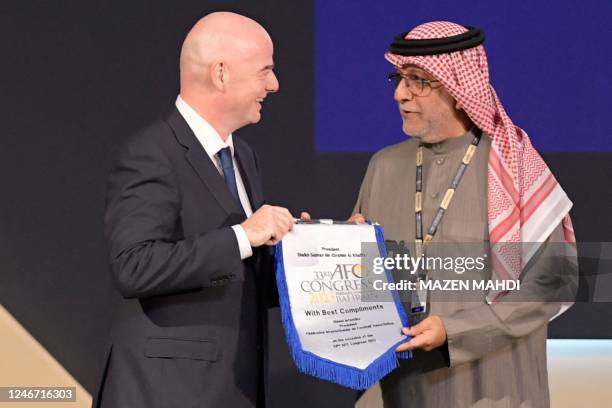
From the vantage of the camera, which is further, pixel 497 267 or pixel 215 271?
pixel 497 267

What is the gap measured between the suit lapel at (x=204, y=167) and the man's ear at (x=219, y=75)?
145 mm

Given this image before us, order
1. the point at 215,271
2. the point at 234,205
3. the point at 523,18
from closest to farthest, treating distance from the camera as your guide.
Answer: the point at 215,271 → the point at 234,205 → the point at 523,18

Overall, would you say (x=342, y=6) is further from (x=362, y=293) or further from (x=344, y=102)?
(x=362, y=293)

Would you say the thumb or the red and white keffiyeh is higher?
the red and white keffiyeh

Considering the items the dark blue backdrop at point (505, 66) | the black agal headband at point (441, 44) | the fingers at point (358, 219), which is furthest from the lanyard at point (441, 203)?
the dark blue backdrop at point (505, 66)

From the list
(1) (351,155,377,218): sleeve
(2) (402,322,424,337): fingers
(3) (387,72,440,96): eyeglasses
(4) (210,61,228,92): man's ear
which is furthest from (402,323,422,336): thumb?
(4) (210,61,228,92): man's ear

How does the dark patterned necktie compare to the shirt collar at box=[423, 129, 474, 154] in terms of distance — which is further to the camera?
the shirt collar at box=[423, 129, 474, 154]

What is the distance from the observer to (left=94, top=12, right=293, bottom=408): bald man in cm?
226

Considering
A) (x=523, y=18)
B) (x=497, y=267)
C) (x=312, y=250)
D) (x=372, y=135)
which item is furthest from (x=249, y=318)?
(x=523, y=18)

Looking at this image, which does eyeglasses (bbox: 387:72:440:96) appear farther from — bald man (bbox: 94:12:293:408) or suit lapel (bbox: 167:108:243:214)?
suit lapel (bbox: 167:108:243:214)

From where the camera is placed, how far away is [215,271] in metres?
2.27

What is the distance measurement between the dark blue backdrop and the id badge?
258cm

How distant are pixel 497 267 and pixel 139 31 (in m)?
3.22

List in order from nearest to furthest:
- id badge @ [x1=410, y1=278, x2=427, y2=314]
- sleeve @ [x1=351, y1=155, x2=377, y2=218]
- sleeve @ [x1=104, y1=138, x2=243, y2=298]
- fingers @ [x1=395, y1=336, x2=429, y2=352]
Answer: sleeve @ [x1=104, y1=138, x2=243, y2=298], fingers @ [x1=395, y1=336, x2=429, y2=352], id badge @ [x1=410, y1=278, x2=427, y2=314], sleeve @ [x1=351, y1=155, x2=377, y2=218]
